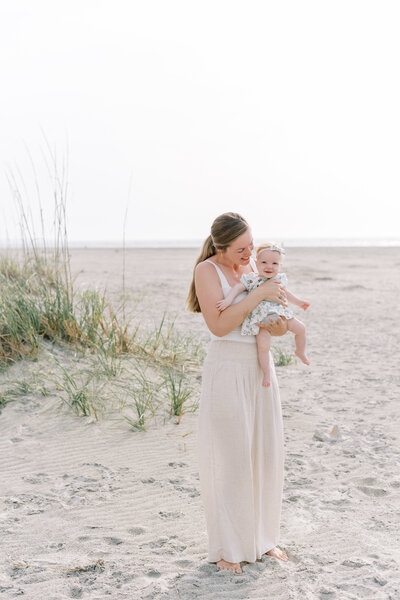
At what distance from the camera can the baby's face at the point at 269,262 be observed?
119 inches

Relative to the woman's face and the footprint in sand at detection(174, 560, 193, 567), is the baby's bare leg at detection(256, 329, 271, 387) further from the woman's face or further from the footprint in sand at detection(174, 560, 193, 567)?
the footprint in sand at detection(174, 560, 193, 567)

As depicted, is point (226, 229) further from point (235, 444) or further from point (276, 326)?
point (235, 444)

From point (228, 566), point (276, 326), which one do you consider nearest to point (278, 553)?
point (228, 566)

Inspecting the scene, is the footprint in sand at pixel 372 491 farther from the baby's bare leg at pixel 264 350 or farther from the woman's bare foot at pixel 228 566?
the baby's bare leg at pixel 264 350

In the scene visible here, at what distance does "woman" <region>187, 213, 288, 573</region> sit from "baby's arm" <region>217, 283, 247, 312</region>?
3 centimetres

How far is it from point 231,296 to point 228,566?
1.44m

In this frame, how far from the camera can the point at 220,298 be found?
2971 millimetres

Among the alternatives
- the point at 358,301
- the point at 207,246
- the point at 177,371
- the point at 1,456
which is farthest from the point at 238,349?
the point at 358,301

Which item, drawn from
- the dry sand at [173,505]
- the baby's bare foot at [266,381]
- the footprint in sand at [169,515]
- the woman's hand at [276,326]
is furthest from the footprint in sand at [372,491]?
the woman's hand at [276,326]

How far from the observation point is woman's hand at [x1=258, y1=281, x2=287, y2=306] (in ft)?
9.63

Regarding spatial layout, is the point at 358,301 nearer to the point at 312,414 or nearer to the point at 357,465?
the point at 312,414

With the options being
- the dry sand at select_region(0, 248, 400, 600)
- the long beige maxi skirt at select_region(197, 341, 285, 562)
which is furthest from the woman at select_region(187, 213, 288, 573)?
the dry sand at select_region(0, 248, 400, 600)

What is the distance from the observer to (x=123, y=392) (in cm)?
566

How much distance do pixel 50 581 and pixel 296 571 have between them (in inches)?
51.4
